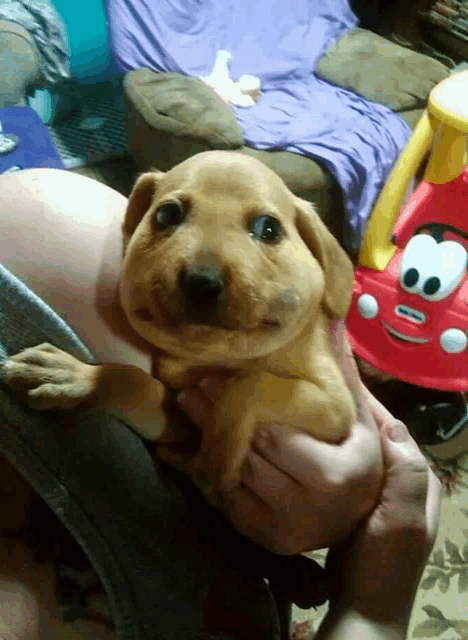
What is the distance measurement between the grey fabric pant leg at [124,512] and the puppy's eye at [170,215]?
0.12 meters

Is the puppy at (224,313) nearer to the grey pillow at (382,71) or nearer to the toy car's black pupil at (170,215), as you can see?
the toy car's black pupil at (170,215)

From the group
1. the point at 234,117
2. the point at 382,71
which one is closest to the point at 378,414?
the point at 234,117

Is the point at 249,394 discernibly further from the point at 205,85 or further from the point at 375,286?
the point at 205,85

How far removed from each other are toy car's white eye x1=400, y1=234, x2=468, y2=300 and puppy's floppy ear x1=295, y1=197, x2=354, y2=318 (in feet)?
3.20

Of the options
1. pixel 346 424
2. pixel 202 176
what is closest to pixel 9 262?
pixel 202 176

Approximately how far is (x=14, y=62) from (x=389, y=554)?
195 cm

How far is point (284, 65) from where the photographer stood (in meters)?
2.42

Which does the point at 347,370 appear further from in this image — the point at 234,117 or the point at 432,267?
the point at 234,117

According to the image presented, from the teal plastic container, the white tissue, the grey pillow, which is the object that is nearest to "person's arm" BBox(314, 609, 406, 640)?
the white tissue

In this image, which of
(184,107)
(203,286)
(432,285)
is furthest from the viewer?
(184,107)

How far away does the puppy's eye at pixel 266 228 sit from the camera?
53 cm

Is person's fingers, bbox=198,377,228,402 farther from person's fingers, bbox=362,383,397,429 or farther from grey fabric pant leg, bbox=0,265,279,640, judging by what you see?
person's fingers, bbox=362,383,397,429

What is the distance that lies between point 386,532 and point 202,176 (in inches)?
17.3

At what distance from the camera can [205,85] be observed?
217cm
